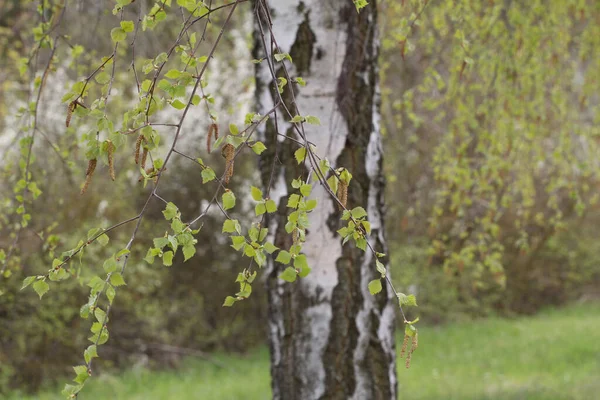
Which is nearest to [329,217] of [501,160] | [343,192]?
[343,192]

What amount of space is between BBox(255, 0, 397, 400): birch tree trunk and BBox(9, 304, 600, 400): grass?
8.59 ft

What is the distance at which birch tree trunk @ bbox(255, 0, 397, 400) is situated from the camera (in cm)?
238

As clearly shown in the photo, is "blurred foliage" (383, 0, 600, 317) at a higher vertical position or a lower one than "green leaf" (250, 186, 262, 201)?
higher

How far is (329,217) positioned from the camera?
7.77 feet

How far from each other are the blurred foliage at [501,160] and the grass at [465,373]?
76 cm

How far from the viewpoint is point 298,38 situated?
2.38 m

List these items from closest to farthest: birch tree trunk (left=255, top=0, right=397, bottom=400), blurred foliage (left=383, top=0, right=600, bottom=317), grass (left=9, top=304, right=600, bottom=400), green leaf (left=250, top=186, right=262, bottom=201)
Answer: green leaf (left=250, top=186, right=262, bottom=201) < birch tree trunk (left=255, top=0, right=397, bottom=400) < blurred foliage (left=383, top=0, right=600, bottom=317) < grass (left=9, top=304, right=600, bottom=400)

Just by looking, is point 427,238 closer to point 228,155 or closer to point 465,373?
point 465,373

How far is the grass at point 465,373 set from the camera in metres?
5.02

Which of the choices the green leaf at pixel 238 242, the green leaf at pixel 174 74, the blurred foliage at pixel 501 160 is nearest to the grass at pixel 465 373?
the blurred foliage at pixel 501 160

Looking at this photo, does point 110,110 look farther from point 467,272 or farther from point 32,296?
point 467,272

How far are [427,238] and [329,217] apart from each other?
21.3 feet

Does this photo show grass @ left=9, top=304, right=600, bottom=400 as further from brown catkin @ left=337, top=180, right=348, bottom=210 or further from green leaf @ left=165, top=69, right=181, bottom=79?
green leaf @ left=165, top=69, right=181, bottom=79

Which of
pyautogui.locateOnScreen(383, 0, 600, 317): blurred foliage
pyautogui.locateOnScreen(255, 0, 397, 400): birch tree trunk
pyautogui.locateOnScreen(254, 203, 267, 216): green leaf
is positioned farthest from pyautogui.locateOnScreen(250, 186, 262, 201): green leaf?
pyautogui.locateOnScreen(383, 0, 600, 317): blurred foliage
